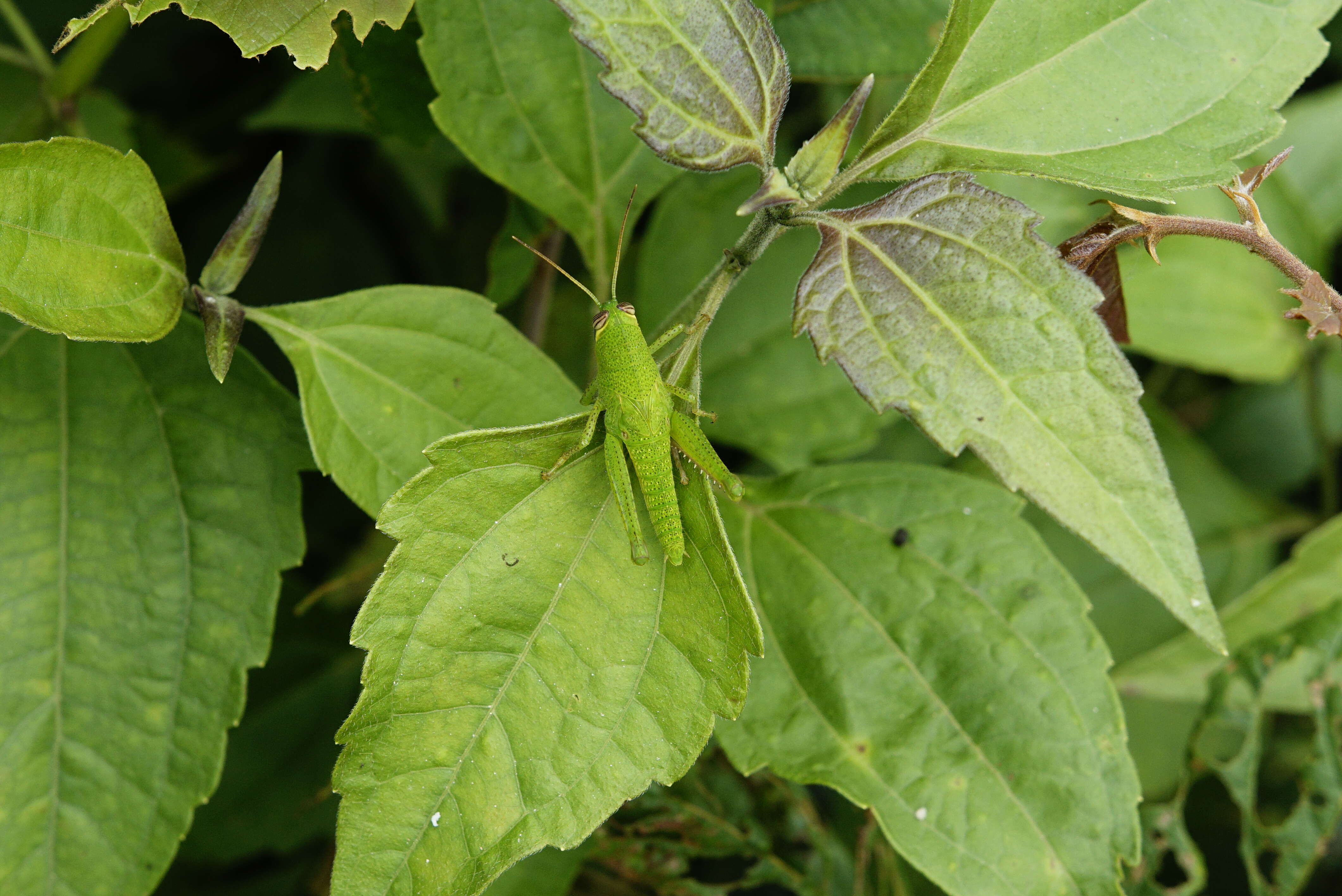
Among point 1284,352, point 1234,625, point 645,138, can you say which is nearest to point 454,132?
point 645,138

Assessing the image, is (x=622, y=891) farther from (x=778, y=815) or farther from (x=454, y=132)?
(x=454, y=132)

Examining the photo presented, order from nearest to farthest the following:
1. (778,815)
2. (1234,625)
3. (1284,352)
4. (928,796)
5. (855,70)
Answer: (928,796)
(855,70)
(778,815)
(1234,625)
(1284,352)

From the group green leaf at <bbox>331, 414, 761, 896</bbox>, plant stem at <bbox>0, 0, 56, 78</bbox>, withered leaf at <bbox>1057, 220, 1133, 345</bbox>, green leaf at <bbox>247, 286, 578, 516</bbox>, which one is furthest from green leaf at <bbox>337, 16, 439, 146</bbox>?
withered leaf at <bbox>1057, 220, 1133, 345</bbox>

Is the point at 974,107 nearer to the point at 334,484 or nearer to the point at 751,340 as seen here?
the point at 751,340

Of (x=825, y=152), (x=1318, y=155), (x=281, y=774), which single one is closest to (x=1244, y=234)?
(x=825, y=152)

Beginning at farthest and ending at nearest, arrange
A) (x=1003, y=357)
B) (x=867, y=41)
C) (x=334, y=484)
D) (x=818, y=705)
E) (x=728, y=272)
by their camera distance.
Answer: (x=334, y=484)
(x=867, y=41)
(x=818, y=705)
(x=728, y=272)
(x=1003, y=357)

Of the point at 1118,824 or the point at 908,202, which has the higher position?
the point at 908,202
